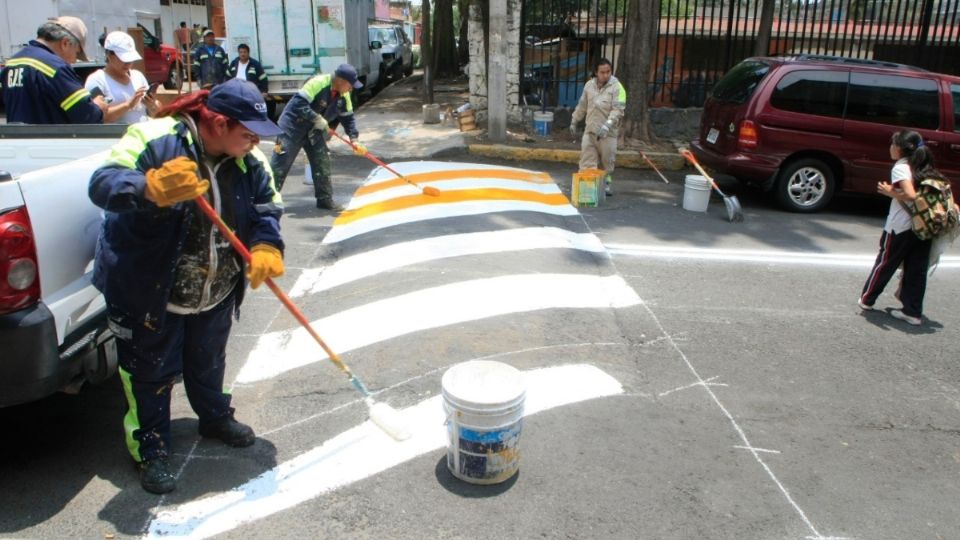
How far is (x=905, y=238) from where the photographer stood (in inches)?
226

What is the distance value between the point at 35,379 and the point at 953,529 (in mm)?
4110

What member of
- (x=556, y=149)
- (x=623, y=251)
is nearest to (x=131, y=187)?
(x=623, y=251)

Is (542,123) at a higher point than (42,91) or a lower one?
lower

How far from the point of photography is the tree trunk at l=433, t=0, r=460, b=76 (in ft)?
76.1

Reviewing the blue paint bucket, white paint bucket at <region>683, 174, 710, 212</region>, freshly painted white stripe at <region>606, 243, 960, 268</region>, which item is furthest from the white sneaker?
the blue paint bucket

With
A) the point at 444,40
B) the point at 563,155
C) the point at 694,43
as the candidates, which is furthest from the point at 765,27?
the point at 444,40

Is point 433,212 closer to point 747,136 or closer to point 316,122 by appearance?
point 316,122

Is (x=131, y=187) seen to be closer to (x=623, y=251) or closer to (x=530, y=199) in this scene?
(x=623, y=251)

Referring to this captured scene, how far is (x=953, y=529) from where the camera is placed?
11.3ft

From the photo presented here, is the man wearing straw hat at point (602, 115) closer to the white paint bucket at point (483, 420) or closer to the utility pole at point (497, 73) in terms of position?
the utility pole at point (497, 73)

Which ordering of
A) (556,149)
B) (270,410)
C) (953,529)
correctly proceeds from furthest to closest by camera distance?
(556,149)
(270,410)
(953,529)

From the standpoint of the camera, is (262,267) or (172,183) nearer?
(172,183)

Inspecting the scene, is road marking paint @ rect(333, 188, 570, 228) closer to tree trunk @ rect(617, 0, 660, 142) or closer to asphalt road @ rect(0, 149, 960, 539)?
asphalt road @ rect(0, 149, 960, 539)

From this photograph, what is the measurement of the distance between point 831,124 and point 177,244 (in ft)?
27.2
